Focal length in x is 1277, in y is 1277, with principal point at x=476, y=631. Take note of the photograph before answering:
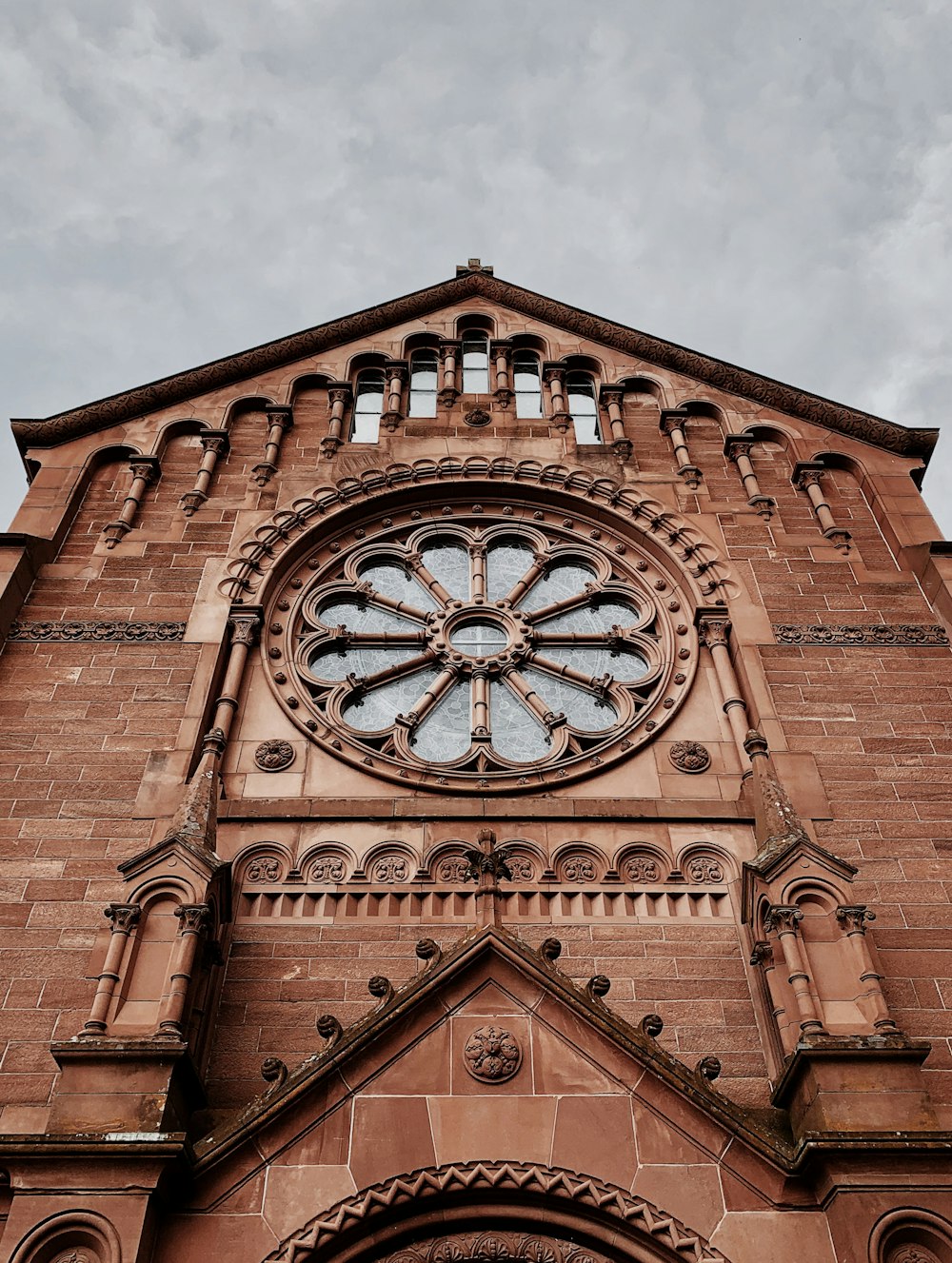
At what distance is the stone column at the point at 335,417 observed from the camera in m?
14.8

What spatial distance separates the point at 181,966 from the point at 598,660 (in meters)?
5.76

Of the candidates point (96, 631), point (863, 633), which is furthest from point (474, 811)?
Answer: point (863, 633)

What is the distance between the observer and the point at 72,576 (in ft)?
42.6

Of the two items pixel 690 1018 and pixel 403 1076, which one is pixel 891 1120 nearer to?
pixel 690 1018

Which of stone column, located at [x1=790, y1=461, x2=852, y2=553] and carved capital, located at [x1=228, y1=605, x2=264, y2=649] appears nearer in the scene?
carved capital, located at [x1=228, y1=605, x2=264, y2=649]

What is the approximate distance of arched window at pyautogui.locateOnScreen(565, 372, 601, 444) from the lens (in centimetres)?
1574

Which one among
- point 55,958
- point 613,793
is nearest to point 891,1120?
point 613,793

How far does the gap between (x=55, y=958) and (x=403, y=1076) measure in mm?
3088

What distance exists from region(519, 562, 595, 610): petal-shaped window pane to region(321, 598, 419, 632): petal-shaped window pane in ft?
4.27

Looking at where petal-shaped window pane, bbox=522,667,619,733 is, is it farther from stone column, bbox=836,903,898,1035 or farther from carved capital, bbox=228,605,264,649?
stone column, bbox=836,903,898,1035

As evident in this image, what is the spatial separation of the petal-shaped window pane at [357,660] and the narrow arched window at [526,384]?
4.30 metres

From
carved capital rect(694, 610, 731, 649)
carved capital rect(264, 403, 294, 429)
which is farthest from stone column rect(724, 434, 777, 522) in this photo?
carved capital rect(264, 403, 294, 429)

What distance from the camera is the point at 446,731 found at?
471 inches

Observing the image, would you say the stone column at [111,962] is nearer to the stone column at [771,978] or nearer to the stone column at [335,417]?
the stone column at [771,978]
